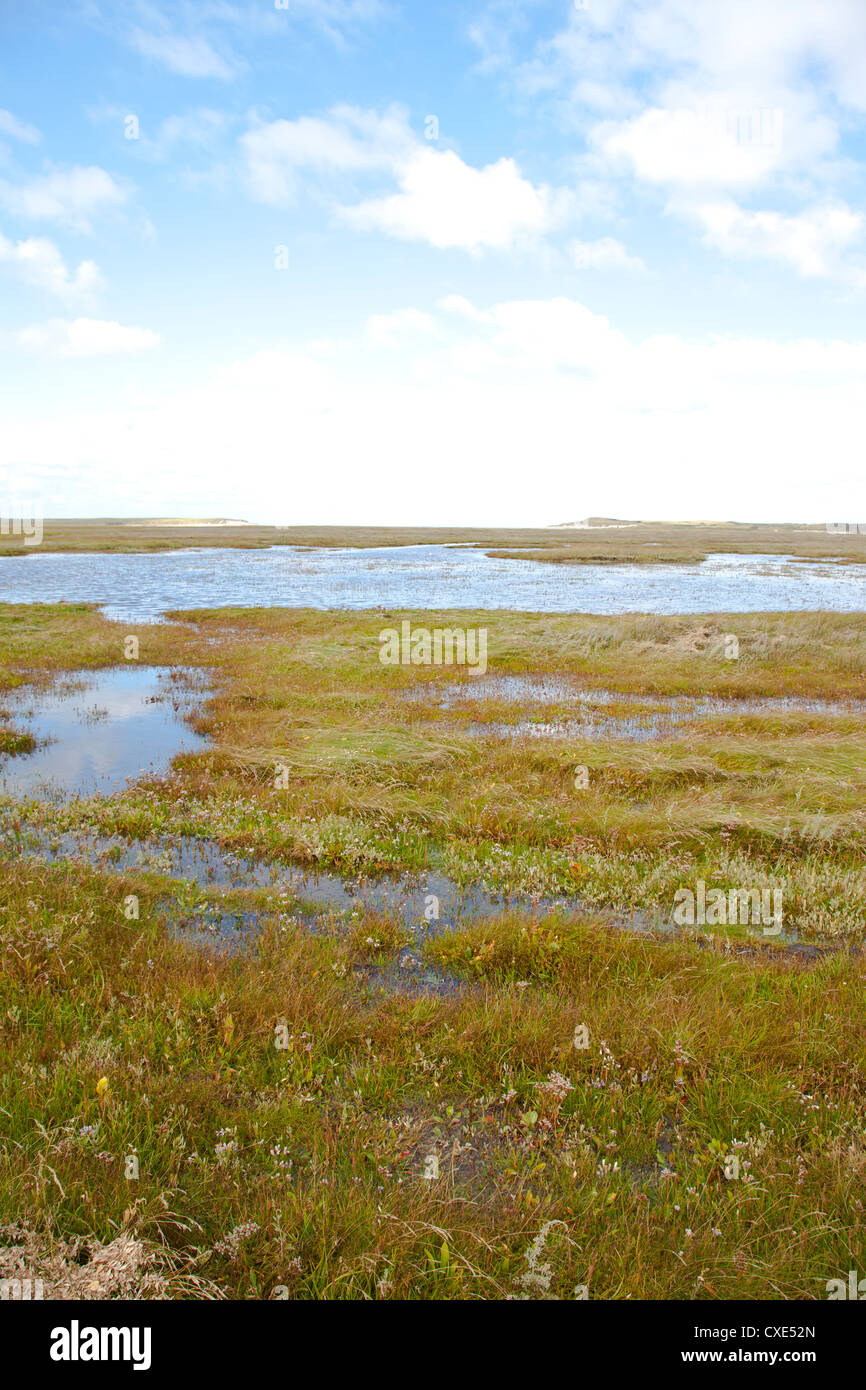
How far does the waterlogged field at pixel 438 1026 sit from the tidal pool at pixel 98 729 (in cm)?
126

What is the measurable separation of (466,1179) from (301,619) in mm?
33206

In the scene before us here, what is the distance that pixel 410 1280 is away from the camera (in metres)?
3.18

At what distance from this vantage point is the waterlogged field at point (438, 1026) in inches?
132

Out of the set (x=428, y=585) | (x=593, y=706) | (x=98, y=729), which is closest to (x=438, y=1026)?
(x=98, y=729)

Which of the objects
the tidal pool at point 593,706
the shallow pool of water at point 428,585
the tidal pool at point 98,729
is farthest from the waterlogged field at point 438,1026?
the shallow pool of water at point 428,585

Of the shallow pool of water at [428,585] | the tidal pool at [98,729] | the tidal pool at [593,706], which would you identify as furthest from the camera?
the shallow pool of water at [428,585]

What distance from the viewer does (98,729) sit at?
53.8 ft

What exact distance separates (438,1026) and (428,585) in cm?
5495

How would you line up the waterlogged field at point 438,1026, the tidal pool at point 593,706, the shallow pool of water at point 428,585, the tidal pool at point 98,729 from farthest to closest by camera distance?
the shallow pool of water at point 428,585 → the tidal pool at point 593,706 → the tidal pool at point 98,729 → the waterlogged field at point 438,1026

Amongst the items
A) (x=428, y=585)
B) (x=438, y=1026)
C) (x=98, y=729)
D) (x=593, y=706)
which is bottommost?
Result: (x=438, y=1026)

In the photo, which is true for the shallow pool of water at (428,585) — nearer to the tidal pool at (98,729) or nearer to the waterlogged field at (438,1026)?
the tidal pool at (98,729)

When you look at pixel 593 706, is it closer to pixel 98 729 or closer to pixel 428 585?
pixel 98 729

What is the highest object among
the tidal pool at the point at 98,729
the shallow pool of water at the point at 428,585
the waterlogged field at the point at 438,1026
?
the shallow pool of water at the point at 428,585
